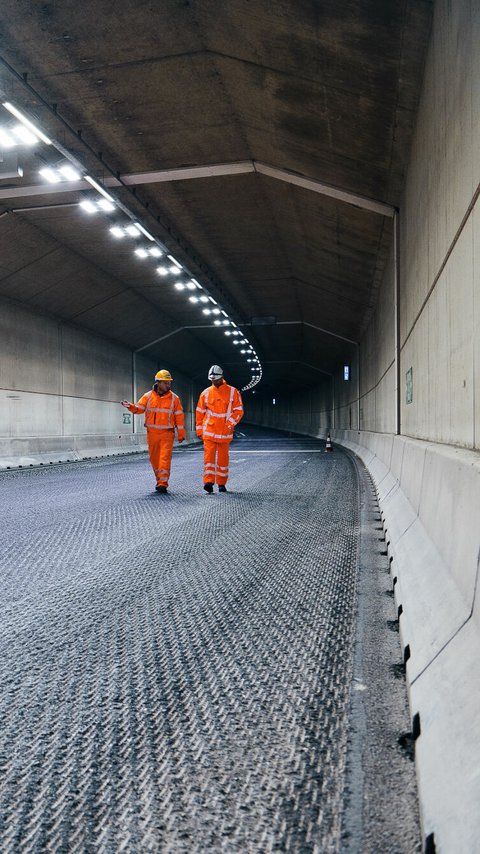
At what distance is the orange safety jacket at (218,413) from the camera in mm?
11242

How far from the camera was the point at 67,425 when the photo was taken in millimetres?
24734

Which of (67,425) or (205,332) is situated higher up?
(205,332)

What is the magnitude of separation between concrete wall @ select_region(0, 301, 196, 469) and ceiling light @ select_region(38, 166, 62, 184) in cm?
764

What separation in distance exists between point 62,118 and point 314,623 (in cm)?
1053

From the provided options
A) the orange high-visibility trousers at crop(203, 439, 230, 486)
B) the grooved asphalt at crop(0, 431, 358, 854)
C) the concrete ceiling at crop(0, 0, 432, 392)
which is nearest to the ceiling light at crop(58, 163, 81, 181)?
the concrete ceiling at crop(0, 0, 432, 392)

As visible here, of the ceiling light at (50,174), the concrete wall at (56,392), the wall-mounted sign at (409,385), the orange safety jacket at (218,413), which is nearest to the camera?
the wall-mounted sign at (409,385)

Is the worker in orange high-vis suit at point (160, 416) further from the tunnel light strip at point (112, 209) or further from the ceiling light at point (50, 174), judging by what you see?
the ceiling light at point (50, 174)

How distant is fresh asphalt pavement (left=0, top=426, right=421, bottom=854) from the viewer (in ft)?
6.35

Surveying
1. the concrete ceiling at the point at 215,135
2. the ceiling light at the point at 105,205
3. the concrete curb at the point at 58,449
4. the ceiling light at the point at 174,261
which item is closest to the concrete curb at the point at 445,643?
the concrete ceiling at the point at 215,135

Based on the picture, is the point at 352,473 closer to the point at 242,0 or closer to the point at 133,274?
the point at 242,0

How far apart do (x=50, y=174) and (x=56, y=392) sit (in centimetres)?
1168

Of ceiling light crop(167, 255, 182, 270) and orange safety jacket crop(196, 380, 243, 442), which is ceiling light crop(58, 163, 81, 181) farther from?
ceiling light crop(167, 255, 182, 270)

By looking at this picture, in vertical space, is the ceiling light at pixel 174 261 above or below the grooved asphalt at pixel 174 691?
above

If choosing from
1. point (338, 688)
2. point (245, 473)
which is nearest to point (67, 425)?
point (245, 473)
